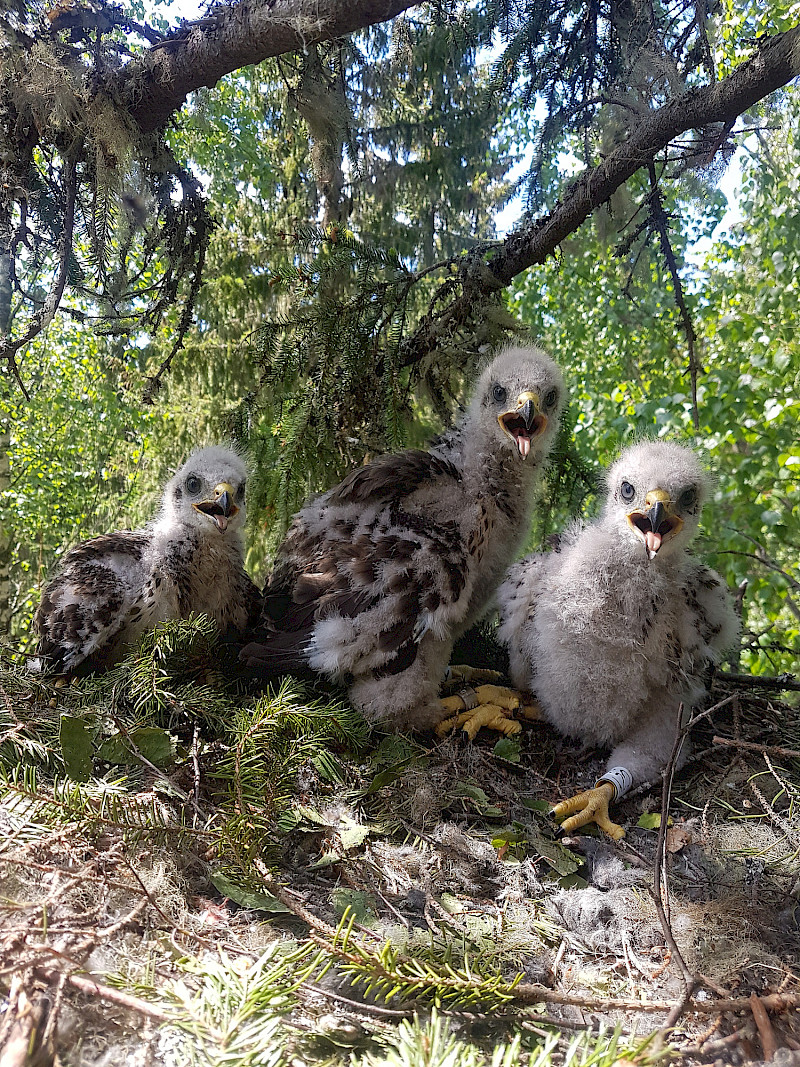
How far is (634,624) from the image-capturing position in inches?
73.4

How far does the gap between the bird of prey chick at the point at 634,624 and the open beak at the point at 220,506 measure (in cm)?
94

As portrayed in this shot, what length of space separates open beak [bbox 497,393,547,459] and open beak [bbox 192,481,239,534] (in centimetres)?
Answer: 83

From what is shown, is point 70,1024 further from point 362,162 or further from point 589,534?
point 362,162

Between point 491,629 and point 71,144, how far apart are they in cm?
198

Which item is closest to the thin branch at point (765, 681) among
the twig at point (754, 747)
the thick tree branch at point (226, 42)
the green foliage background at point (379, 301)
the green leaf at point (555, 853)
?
the green foliage background at point (379, 301)

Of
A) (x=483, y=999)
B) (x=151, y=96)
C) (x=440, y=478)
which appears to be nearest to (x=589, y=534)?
(x=440, y=478)

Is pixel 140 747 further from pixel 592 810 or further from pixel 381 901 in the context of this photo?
pixel 592 810

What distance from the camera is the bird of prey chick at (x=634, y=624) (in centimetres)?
186

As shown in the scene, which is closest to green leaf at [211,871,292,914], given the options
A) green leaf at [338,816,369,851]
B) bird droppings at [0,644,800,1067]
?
bird droppings at [0,644,800,1067]

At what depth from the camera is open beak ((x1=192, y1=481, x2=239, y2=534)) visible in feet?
6.76

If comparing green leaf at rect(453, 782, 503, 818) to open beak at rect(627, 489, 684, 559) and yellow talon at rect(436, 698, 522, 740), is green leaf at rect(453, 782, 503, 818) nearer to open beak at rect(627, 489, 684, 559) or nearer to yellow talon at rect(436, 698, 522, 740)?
yellow talon at rect(436, 698, 522, 740)

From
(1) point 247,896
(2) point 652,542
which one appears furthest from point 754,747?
(1) point 247,896

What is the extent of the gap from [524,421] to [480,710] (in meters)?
0.83

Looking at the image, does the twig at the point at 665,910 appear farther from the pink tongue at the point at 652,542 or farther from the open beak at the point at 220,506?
the open beak at the point at 220,506
